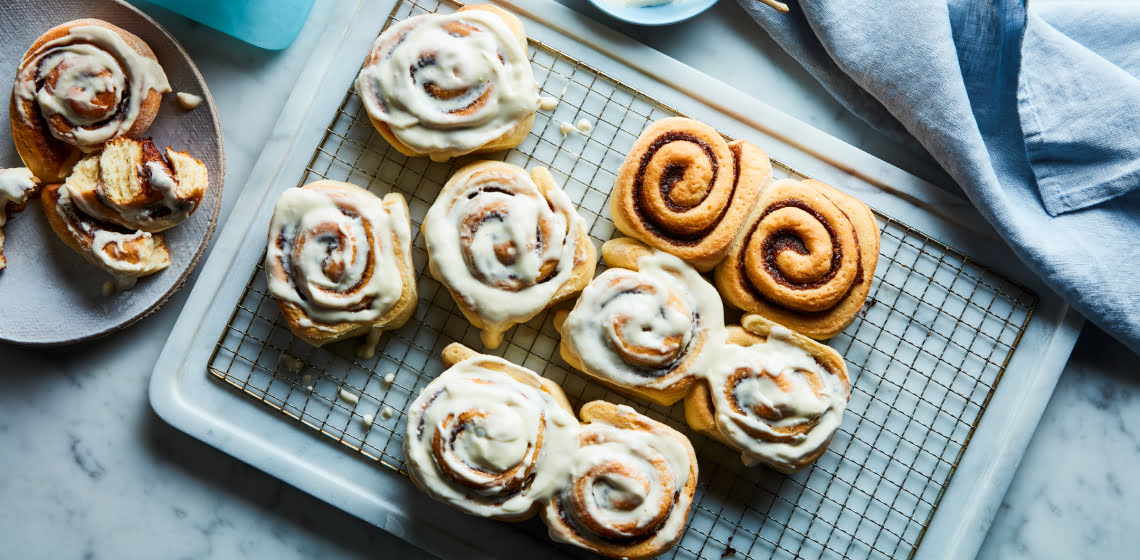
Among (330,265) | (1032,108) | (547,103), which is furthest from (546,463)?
(1032,108)

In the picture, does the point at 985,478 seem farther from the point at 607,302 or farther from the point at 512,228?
the point at 512,228

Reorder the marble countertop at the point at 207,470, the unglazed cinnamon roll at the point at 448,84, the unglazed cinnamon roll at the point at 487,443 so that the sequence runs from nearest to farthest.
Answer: the unglazed cinnamon roll at the point at 487,443
the unglazed cinnamon roll at the point at 448,84
the marble countertop at the point at 207,470

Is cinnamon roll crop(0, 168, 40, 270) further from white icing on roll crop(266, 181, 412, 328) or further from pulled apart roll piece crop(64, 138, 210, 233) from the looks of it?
white icing on roll crop(266, 181, 412, 328)

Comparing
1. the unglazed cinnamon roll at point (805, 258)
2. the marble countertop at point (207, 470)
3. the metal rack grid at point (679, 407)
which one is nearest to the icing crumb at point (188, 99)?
the marble countertop at point (207, 470)

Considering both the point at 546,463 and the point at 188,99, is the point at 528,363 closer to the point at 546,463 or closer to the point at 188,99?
the point at 546,463

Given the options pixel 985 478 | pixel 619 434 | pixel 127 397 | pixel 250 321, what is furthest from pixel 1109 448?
pixel 127 397

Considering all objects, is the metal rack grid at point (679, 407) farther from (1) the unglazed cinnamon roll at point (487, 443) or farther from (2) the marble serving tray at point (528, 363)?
(1) the unglazed cinnamon roll at point (487, 443)
